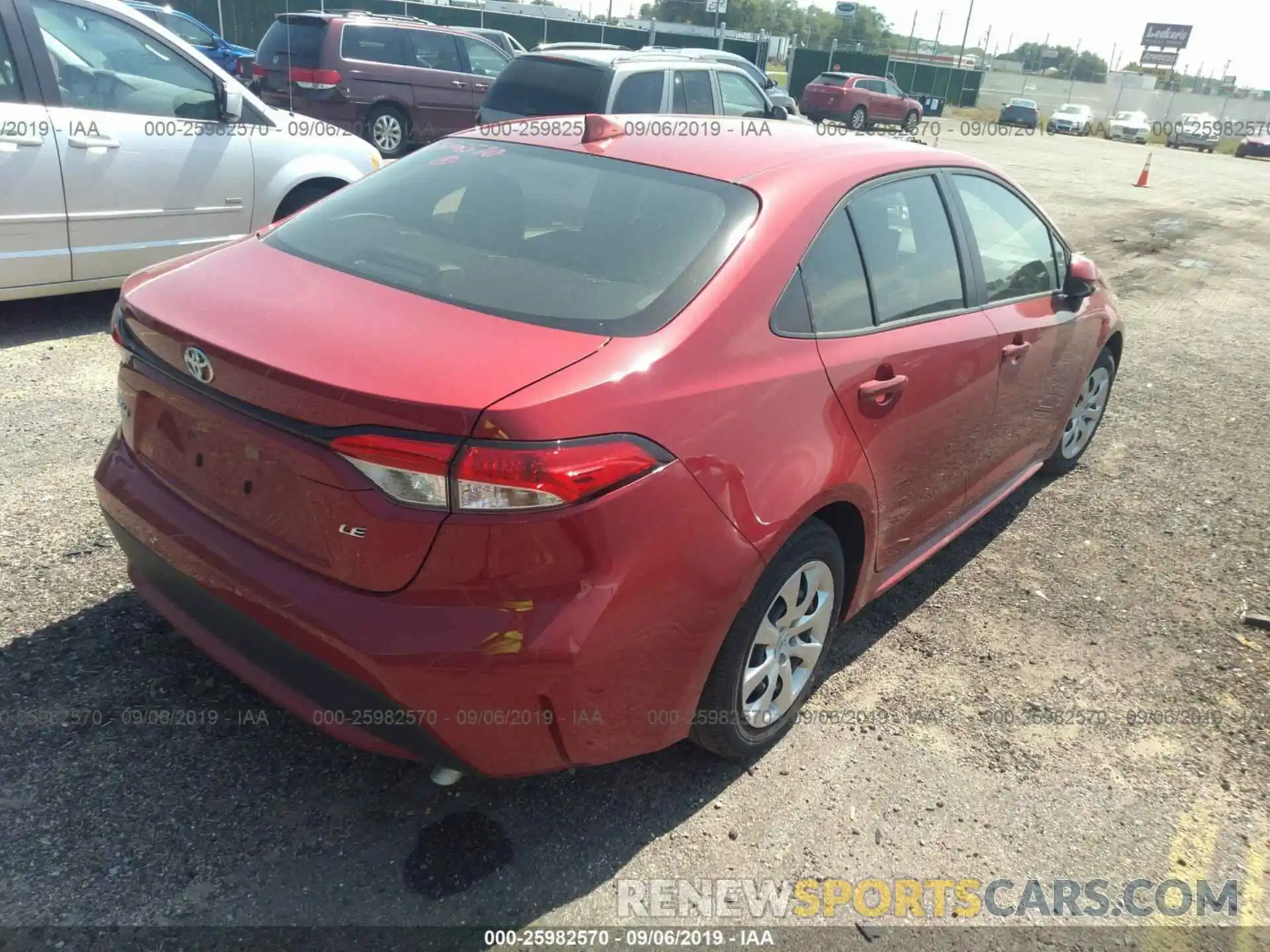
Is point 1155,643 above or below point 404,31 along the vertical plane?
below

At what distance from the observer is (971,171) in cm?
357

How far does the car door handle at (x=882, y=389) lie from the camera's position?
2.66 metres

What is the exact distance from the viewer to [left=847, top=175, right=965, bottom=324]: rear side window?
2867 mm

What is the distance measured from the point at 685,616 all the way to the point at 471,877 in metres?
0.84

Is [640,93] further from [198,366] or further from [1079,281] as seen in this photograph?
[198,366]

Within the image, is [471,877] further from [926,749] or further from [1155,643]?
[1155,643]

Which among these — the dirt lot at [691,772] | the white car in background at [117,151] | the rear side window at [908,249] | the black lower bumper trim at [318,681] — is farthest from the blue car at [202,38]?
the black lower bumper trim at [318,681]

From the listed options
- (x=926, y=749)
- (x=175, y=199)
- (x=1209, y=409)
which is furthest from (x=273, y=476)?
(x=1209, y=409)

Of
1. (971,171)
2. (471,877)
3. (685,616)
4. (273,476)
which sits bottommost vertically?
(471,877)

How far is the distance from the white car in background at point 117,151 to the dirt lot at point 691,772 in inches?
50.2

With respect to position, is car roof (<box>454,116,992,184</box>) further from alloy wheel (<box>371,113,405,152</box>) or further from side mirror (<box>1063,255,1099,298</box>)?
alloy wheel (<box>371,113,405,152</box>)

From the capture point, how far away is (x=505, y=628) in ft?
6.38

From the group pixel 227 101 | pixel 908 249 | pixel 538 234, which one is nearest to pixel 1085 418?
pixel 908 249

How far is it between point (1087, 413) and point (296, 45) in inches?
441
